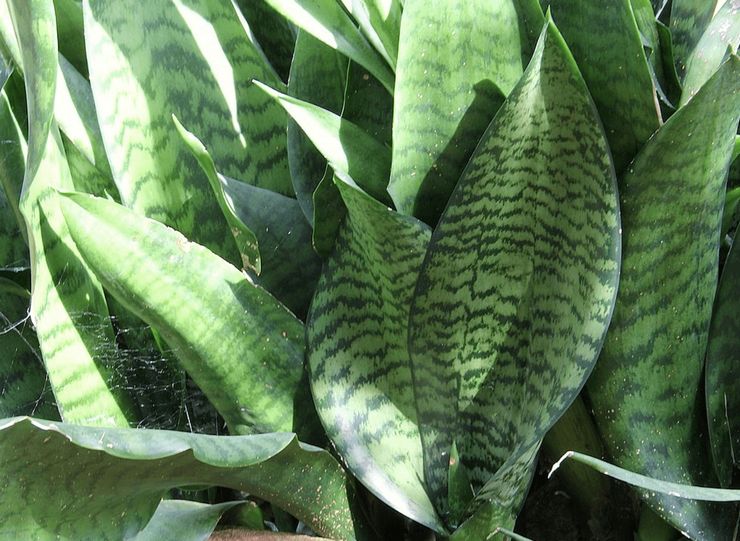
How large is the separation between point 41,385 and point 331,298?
0.86ft

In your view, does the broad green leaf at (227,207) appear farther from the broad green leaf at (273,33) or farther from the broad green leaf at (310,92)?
the broad green leaf at (273,33)

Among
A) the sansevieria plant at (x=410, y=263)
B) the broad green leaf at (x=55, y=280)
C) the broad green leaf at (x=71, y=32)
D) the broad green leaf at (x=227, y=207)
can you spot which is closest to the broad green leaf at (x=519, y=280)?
the sansevieria plant at (x=410, y=263)

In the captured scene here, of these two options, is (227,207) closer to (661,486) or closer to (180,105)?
(180,105)

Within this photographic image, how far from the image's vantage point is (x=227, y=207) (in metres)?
0.50

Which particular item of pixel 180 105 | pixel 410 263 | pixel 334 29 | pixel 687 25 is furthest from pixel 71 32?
pixel 687 25

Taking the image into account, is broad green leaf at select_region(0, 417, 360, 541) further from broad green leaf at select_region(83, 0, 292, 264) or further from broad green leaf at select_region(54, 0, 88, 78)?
broad green leaf at select_region(54, 0, 88, 78)

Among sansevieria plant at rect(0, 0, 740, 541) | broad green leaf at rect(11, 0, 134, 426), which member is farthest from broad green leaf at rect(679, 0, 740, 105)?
broad green leaf at rect(11, 0, 134, 426)

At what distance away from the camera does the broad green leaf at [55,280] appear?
18.5 inches

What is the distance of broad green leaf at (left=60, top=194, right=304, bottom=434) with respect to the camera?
47cm

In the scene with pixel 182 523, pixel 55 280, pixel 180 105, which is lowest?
pixel 182 523

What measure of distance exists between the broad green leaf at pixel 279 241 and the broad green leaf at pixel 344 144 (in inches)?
2.4

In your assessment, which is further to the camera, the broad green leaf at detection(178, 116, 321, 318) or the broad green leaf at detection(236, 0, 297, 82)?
the broad green leaf at detection(236, 0, 297, 82)

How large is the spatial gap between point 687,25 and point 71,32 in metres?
0.46

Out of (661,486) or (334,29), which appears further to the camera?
(334,29)
